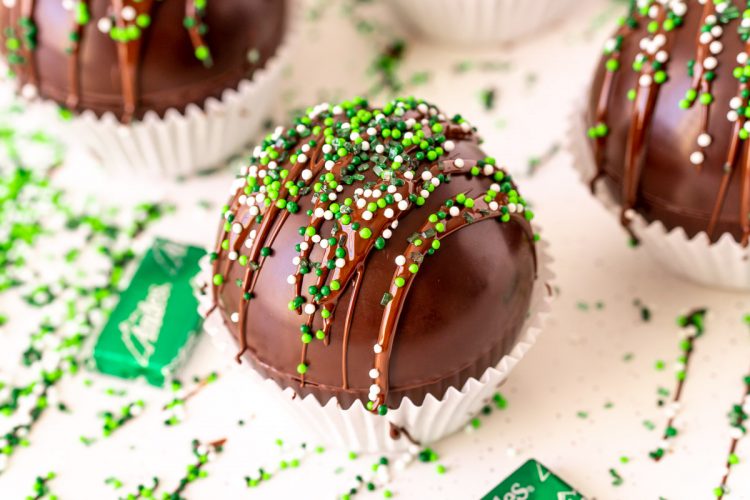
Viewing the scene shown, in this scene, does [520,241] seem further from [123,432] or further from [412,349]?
[123,432]

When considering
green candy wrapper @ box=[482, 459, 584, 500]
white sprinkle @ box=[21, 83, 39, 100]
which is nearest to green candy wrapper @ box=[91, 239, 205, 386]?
white sprinkle @ box=[21, 83, 39, 100]

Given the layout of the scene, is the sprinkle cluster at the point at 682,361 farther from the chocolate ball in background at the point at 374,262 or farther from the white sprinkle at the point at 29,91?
the white sprinkle at the point at 29,91

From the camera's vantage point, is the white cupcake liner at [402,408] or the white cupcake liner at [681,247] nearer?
the white cupcake liner at [402,408]

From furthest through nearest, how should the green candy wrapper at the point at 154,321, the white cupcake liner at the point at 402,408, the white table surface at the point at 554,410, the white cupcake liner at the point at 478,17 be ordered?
1. the white cupcake liner at the point at 478,17
2. the green candy wrapper at the point at 154,321
3. the white table surface at the point at 554,410
4. the white cupcake liner at the point at 402,408

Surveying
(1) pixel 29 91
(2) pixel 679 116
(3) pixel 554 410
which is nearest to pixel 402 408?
(3) pixel 554 410

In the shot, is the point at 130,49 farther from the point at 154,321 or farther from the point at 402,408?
the point at 402,408

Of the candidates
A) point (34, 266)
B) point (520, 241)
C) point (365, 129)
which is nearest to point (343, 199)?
point (365, 129)

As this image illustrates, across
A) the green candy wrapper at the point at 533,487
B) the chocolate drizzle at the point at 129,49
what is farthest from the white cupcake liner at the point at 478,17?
the green candy wrapper at the point at 533,487
